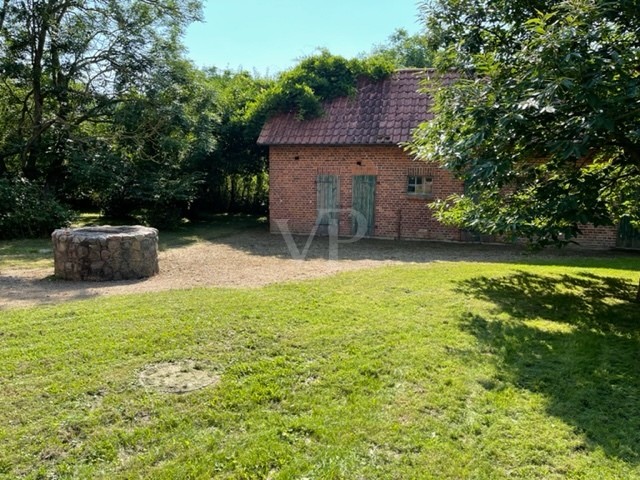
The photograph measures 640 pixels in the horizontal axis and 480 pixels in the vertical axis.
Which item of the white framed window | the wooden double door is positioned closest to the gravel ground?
the wooden double door

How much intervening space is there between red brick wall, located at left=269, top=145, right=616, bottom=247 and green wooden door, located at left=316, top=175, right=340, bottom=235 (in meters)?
0.15

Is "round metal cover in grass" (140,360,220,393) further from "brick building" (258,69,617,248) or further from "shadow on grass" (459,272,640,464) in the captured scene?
"brick building" (258,69,617,248)

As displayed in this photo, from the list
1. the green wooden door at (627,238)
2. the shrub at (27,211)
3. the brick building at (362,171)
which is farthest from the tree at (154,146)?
the green wooden door at (627,238)

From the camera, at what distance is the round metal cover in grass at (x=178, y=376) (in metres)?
3.73

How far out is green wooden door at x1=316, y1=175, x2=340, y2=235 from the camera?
1379cm

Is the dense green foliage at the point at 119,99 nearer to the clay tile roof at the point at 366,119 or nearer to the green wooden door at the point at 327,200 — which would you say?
the clay tile roof at the point at 366,119

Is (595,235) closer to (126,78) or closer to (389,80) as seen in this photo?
(389,80)

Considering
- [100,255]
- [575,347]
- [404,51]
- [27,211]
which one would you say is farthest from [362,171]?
[404,51]

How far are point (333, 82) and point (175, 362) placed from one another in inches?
484

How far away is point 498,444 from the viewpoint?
3.03 metres

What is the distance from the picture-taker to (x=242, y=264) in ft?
30.5

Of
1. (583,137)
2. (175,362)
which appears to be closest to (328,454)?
(175,362)

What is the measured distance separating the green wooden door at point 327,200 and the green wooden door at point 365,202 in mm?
579

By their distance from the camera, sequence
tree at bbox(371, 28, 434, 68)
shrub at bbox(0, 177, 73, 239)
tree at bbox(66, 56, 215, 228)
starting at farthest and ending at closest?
tree at bbox(371, 28, 434, 68)
tree at bbox(66, 56, 215, 228)
shrub at bbox(0, 177, 73, 239)
